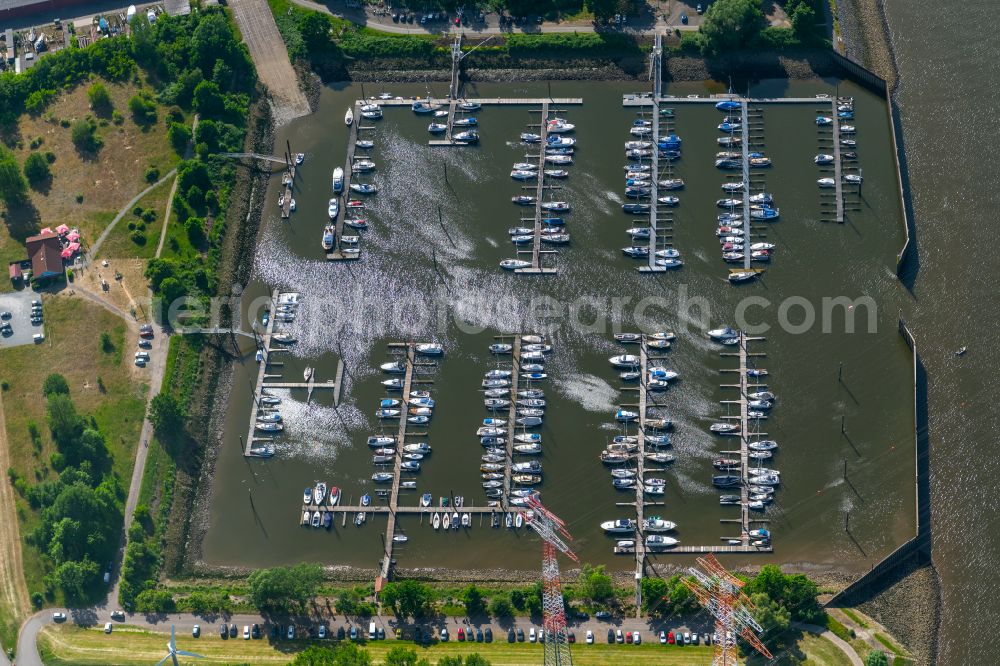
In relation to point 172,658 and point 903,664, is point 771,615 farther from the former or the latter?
point 172,658

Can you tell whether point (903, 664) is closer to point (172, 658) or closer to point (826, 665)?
point (826, 665)

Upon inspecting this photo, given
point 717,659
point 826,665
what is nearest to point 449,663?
point 717,659

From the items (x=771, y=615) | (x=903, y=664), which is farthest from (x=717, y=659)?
(x=903, y=664)

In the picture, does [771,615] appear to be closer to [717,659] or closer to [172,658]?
[717,659]

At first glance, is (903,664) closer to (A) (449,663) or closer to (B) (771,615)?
(B) (771,615)

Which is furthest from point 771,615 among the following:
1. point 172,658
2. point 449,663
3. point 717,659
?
point 172,658
